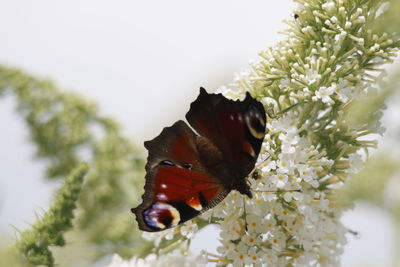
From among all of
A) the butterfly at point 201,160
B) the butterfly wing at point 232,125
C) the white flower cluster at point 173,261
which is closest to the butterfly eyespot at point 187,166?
the butterfly at point 201,160

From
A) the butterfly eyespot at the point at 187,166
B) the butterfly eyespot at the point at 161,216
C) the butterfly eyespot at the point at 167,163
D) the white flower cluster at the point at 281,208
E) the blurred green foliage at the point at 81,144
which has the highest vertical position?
the blurred green foliage at the point at 81,144

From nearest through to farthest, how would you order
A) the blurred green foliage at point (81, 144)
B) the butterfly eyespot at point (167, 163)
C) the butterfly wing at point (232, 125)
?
the butterfly wing at point (232, 125), the butterfly eyespot at point (167, 163), the blurred green foliage at point (81, 144)

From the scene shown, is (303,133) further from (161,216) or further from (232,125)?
(161,216)

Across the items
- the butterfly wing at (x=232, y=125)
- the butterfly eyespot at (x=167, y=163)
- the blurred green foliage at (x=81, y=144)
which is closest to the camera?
the butterfly wing at (x=232, y=125)

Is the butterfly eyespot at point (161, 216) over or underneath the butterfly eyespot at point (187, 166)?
underneath

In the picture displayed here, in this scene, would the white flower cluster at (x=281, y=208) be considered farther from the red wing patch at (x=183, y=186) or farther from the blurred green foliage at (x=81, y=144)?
the blurred green foliage at (x=81, y=144)

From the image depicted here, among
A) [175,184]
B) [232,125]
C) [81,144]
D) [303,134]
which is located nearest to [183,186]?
[175,184]

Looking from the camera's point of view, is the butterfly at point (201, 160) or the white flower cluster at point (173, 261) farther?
the white flower cluster at point (173, 261)

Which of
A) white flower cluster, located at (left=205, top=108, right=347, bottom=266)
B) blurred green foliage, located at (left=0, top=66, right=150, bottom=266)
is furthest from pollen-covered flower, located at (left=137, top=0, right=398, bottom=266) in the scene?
blurred green foliage, located at (left=0, top=66, right=150, bottom=266)

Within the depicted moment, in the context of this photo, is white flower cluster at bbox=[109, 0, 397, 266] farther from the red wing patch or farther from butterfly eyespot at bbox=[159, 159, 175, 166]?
butterfly eyespot at bbox=[159, 159, 175, 166]
